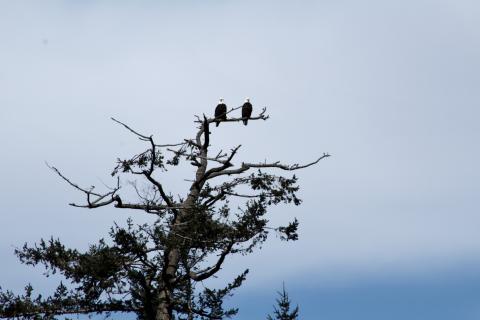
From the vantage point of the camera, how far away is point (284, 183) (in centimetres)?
1848

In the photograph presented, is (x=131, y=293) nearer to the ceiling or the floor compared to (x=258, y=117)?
nearer to the floor

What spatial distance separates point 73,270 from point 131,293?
1.61 meters

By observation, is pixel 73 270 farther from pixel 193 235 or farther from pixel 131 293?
pixel 193 235

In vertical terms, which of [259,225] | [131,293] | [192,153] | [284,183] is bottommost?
[131,293]

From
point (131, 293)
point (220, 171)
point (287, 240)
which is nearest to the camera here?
point (131, 293)

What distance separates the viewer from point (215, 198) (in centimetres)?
1850

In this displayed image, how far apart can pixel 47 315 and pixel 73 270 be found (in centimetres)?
109

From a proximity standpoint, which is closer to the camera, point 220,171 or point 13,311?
point 13,311

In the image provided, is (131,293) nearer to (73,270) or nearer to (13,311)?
(73,270)

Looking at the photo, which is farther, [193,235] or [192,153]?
[192,153]


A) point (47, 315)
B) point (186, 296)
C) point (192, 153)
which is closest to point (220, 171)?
point (192, 153)

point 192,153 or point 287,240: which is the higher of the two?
point 192,153

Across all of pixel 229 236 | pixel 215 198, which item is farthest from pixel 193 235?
pixel 215 198

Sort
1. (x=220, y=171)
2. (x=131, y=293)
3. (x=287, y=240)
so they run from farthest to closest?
(x=220, y=171) < (x=287, y=240) < (x=131, y=293)
